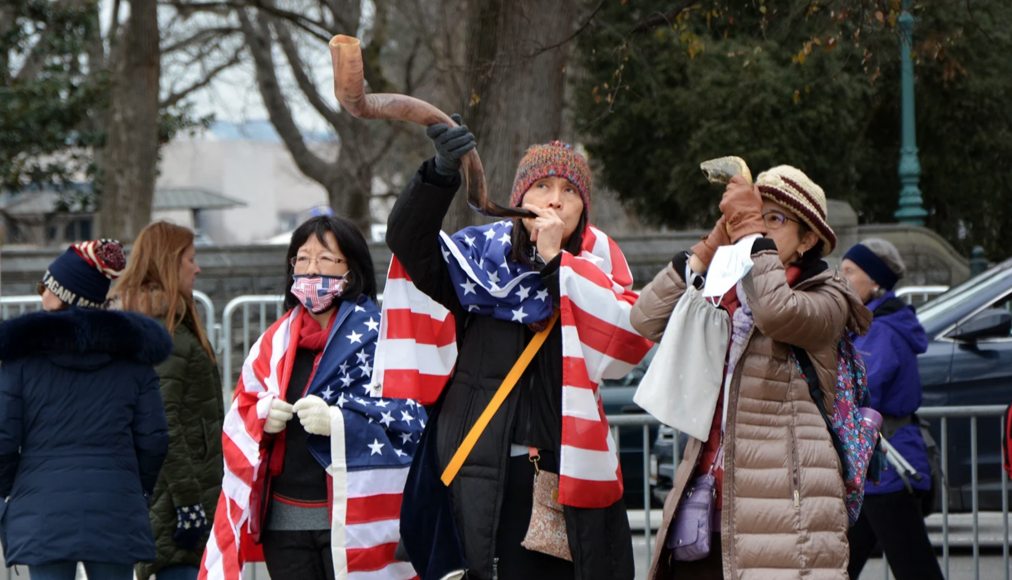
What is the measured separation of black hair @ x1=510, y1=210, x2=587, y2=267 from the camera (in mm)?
4496

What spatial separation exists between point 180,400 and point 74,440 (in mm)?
Result: 836

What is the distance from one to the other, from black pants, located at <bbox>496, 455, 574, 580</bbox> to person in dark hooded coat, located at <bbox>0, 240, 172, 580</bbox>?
185 centimetres

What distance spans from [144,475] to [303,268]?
106 cm

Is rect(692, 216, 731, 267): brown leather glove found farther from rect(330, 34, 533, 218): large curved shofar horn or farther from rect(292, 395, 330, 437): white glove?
rect(292, 395, 330, 437): white glove

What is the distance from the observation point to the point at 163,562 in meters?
6.21

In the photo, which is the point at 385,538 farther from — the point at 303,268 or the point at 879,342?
the point at 879,342

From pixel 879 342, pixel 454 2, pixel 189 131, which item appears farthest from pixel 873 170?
pixel 879 342

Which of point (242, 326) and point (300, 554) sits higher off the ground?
point (242, 326)

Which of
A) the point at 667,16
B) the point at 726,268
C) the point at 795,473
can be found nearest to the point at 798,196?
the point at 726,268

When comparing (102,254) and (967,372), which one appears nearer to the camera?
(102,254)

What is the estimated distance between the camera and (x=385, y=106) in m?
4.07

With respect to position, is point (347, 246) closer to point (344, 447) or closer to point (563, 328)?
point (344, 447)

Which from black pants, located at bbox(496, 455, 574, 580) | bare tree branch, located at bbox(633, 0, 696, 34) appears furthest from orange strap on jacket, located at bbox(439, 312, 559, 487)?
bare tree branch, located at bbox(633, 0, 696, 34)

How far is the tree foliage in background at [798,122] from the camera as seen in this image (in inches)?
656
